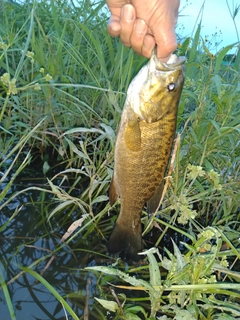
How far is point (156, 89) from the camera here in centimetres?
192

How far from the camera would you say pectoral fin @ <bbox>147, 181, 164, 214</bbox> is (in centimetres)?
204

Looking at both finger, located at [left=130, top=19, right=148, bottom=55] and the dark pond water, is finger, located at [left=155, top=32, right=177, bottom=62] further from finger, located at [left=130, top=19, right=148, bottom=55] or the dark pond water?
the dark pond water

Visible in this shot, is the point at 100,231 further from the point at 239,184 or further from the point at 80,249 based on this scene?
the point at 239,184

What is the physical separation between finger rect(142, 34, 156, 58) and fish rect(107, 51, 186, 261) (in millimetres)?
101

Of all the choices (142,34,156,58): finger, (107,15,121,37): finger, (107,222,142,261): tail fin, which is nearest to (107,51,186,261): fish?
(107,222,142,261): tail fin

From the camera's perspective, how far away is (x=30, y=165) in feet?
9.22

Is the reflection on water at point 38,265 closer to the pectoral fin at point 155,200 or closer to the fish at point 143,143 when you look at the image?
the fish at point 143,143

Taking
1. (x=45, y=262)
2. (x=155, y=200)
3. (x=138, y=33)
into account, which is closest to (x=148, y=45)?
(x=138, y=33)

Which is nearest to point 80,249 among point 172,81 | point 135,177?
point 135,177

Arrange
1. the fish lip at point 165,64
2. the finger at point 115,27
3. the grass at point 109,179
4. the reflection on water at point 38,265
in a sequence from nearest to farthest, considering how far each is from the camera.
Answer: the grass at point 109,179, the reflection on water at point 38,265, the fish lip at point 165,64, the finger at point 115,27

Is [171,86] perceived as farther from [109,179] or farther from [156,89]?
[109,179]

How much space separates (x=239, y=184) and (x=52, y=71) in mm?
1320

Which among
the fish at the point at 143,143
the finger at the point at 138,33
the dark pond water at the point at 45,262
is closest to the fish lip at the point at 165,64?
the fish at the point at 143,143

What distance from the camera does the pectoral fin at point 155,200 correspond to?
6.70 feet
